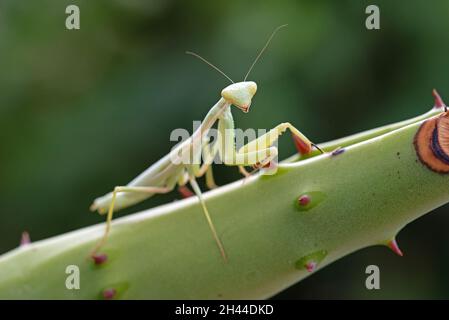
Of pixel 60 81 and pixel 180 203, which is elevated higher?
pixel 60 81

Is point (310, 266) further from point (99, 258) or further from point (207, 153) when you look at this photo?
point (207, 153)

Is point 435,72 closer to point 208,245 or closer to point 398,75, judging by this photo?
point 398,75

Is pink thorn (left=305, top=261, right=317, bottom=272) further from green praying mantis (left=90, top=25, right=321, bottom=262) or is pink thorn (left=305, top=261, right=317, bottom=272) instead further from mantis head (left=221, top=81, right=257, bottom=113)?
mantis head (left=221, top=81, right=257, bottom=113)

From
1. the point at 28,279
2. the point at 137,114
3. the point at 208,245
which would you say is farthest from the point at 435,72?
the point at 28,279

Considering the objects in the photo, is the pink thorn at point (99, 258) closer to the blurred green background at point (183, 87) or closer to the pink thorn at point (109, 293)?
the pink thorn at point (109, 293)
